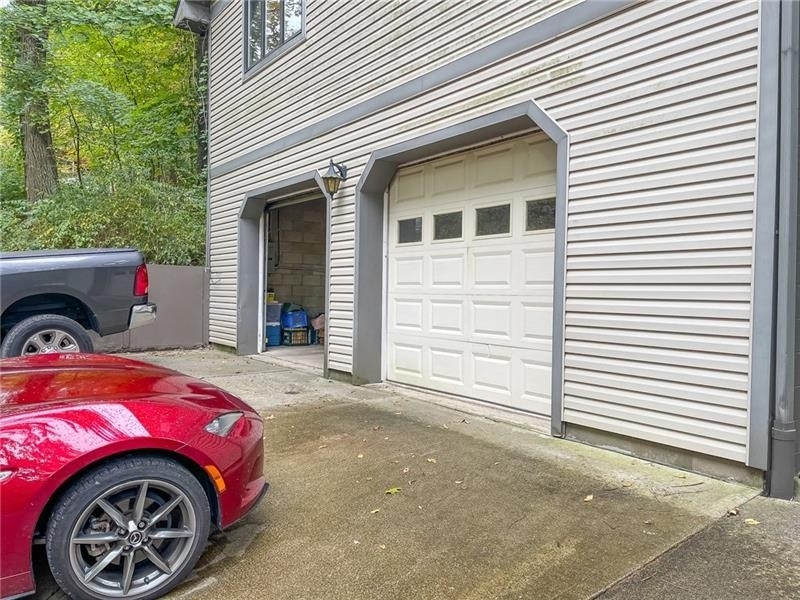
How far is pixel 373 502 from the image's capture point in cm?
298

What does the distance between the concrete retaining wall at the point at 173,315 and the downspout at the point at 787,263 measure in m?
8.43

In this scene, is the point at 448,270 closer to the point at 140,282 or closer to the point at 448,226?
the point at 448,226

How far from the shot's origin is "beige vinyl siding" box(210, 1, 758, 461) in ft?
10.6

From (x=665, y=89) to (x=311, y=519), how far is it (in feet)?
11.6

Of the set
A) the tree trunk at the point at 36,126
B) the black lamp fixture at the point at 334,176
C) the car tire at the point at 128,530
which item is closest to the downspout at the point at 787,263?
the car tire at the point at 128,530

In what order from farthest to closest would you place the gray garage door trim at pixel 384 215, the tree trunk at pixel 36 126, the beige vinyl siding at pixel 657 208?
the tree trunk at pixel 36 126 < the gray garage door trim at pixel 384 215 < the beige vinyl siding at pixel 657 208

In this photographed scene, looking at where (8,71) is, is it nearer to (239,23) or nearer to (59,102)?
(59,102)

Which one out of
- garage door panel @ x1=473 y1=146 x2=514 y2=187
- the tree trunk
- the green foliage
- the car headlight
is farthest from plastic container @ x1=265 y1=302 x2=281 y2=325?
the car headlight

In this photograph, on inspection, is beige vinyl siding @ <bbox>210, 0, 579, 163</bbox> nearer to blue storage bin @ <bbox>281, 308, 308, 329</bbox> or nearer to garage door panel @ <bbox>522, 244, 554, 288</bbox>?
garage door panel @ <bbox>522, 244, 554, 288</bbox>

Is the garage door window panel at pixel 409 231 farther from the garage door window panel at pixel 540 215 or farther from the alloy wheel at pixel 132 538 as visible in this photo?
the alloy wheel at pixel 132 538

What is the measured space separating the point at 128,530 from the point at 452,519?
155 centimetres

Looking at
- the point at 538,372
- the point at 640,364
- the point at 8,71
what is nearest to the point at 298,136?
the point at 538,372

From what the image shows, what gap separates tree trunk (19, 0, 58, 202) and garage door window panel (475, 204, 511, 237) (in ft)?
31.7

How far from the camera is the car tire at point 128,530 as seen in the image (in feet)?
6.17
